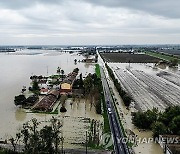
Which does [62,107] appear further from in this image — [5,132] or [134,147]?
[134,147]

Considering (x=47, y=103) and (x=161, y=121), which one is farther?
(x=47, y=103)

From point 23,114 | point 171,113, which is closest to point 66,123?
point 23,114

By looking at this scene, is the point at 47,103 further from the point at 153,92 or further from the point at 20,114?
the point at 153,92

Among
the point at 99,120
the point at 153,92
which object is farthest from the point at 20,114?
the point at 153,92

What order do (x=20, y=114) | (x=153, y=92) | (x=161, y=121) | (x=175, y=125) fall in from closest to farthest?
1. (x=175, y=125)
2. (x=161, y=121)
3. (x=20, y=114)
4. (x=153, y=92)

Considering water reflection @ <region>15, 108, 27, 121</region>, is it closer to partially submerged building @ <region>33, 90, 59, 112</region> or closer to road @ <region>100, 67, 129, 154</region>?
partially submerged building @ <region>33, 90, 59, 112</region>

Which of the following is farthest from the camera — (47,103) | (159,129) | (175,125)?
(47,103)

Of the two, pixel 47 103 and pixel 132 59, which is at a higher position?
pixel 132 59

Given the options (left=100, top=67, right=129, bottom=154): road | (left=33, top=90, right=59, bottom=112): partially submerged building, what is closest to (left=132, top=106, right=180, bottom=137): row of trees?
(left=100, top=67, right=129, bottom=154): road
